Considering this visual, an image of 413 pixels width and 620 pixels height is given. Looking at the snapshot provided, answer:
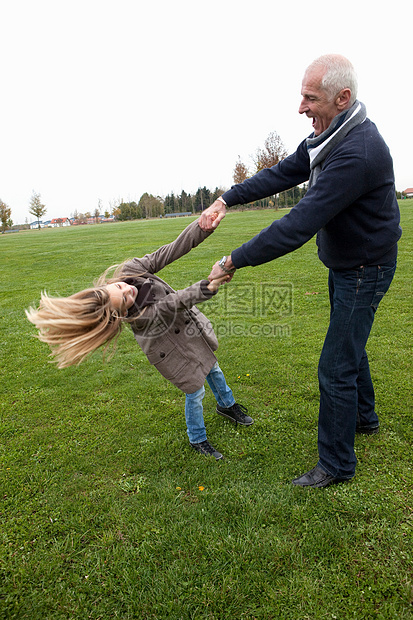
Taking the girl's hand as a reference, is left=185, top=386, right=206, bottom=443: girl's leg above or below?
below

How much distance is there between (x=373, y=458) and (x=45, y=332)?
290cm

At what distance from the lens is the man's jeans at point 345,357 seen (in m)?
2.84

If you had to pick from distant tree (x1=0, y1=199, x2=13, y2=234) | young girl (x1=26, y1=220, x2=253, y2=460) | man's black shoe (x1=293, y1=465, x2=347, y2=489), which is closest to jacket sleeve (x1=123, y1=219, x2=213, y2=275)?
young girl (x1=26, y1=220, x2=253, y2=460)

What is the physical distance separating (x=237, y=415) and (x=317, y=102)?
2902mm

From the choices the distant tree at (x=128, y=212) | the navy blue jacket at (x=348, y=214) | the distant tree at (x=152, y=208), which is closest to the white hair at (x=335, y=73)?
the navy blue jacket at (x=348, y=214)

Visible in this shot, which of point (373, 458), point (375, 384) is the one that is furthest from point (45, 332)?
point (375, 384)

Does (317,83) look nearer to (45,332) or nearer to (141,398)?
(45,332)

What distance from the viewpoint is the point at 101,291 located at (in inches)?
122

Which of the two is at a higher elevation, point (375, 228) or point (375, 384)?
point (375, 228)

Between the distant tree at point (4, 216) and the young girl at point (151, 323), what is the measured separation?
80.4m

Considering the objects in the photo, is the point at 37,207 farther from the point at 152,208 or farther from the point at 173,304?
the point at 173,304

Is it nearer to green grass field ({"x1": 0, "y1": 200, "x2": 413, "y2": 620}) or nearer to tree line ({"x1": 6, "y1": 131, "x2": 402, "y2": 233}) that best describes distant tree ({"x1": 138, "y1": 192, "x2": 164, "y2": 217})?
tree line ({"x1": 6, "y1": 131, "x2": 402, "y2": 233})

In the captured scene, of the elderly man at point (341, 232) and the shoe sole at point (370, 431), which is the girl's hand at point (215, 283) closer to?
the elderly man at point (341, 232)

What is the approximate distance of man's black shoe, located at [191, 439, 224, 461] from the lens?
3.58m
